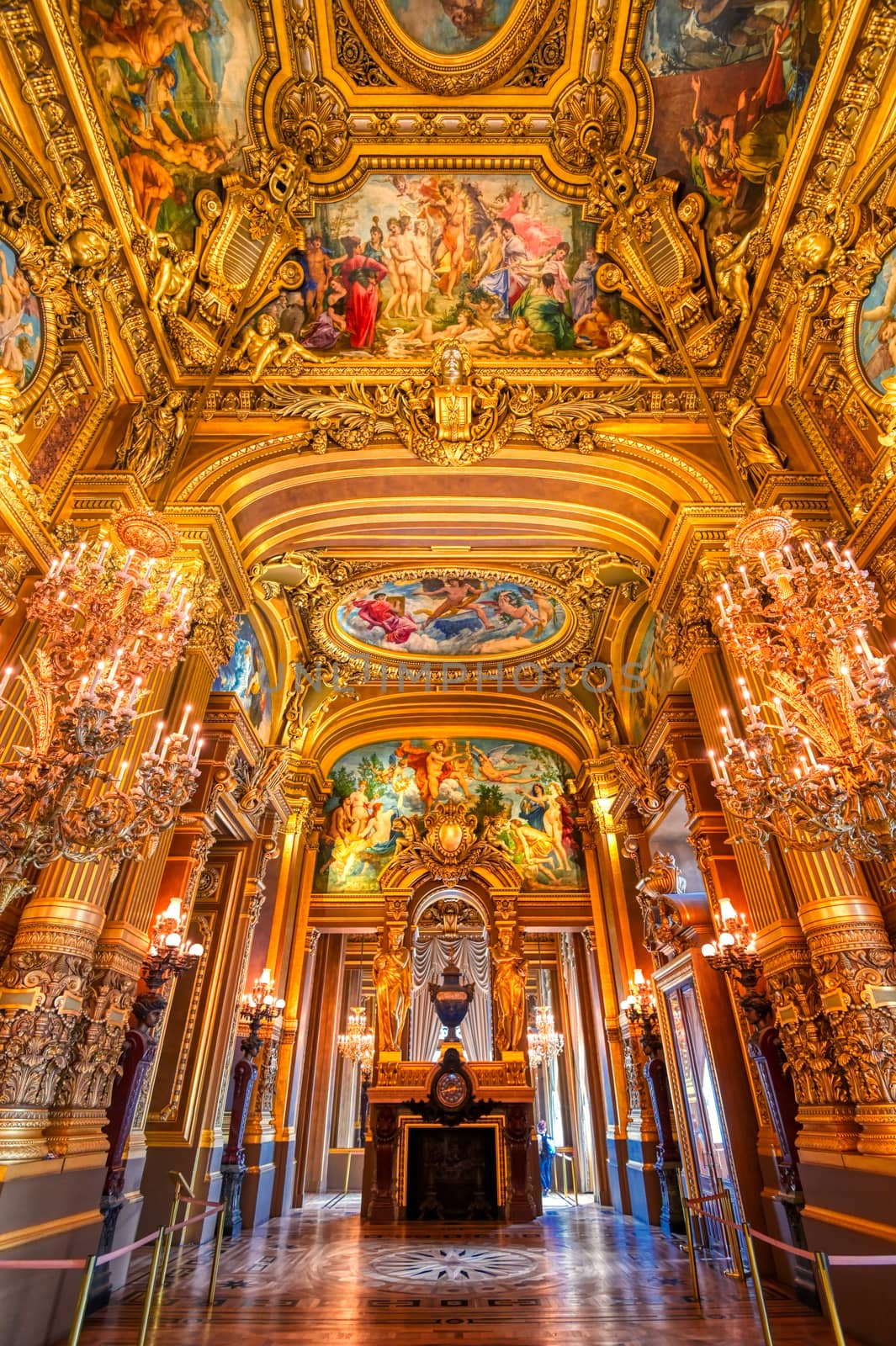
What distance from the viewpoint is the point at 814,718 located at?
15.5ft

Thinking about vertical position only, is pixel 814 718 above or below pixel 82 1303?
above

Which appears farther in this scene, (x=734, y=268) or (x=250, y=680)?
(x=250, y=680)

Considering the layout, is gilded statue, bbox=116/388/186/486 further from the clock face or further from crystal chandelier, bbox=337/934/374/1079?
crystal chandelier, bbox=337/934/374/1079

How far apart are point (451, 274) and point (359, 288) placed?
1128mm

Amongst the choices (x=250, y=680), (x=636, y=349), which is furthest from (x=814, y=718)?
(x=250, y=680)

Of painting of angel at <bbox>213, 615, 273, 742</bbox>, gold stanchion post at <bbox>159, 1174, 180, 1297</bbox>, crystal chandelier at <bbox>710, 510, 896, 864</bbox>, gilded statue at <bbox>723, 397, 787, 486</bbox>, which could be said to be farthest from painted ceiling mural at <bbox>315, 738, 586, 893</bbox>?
crystal chandelier at <bbox>710, 510, 896, 864</bbox>

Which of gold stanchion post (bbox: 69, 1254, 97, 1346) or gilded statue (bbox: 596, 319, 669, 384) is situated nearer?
gold stanchion post (bbox: 69, 1254, 97, 1346)

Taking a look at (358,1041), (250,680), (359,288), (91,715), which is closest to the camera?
(91,715)

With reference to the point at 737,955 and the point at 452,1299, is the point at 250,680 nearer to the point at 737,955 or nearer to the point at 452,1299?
the point at 737,955

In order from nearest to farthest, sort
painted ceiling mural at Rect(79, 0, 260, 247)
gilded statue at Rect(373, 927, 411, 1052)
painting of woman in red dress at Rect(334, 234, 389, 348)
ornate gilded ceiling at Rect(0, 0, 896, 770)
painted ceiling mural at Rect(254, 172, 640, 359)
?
ornate gilded ceiling at Rect(0, 0, 896, 770)
painted ceiling mural at Rect(79, 0, 260, 247)
painted ceiling mural at Rect(254, 172, 640, 359)
painting of woman in red dress at Rect(334, 234, 389, 348)
gilded statue at Rect(373, 927, 411, 1052)

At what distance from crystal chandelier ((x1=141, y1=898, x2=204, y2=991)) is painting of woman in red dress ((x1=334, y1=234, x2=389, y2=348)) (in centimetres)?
724

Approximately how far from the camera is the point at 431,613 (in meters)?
13.0

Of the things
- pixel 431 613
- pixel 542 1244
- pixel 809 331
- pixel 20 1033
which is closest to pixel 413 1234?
pixel 542 1244

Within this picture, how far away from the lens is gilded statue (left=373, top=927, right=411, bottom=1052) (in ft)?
42.5
